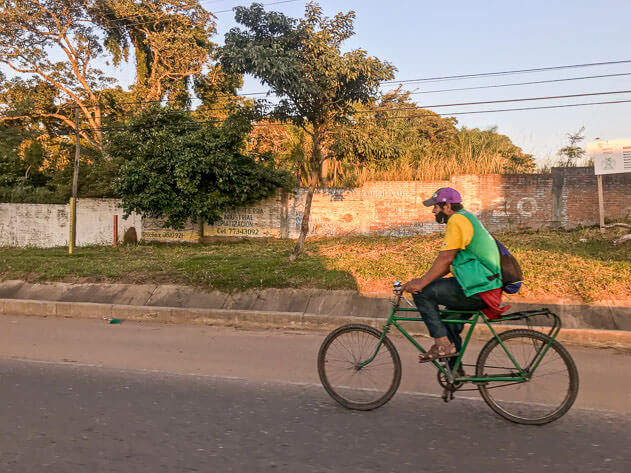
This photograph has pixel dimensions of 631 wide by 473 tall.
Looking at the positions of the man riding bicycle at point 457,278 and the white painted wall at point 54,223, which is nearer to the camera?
the man riding bicycle at point 457,278

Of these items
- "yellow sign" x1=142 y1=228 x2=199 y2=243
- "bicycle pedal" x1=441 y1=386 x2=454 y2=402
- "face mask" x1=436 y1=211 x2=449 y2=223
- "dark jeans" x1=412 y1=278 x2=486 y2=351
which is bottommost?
"bicycle pedal" x1=441 y1=386 x2=454 y2=402

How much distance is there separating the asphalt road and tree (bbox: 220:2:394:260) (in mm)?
6793

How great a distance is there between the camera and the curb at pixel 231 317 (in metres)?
6.96

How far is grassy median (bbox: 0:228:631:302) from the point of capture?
8.61 metres

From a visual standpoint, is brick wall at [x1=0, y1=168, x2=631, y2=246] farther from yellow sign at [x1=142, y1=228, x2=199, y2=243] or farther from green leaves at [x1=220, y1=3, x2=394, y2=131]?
green leaves at [x1=220, y1=3, x2=394, y2=131]

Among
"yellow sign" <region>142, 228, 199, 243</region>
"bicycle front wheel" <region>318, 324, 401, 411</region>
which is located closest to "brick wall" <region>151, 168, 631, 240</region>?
"yellow sign" <region>142, 228, 199, 243</region>

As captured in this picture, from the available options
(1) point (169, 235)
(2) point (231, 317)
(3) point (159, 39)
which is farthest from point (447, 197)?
(3) point (159, 39)

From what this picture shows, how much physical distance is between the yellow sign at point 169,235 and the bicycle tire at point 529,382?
16.9 metres

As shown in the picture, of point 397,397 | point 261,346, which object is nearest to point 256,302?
point 261,346

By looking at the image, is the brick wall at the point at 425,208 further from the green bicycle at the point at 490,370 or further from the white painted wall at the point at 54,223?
the green bicycle at the point at 490,370

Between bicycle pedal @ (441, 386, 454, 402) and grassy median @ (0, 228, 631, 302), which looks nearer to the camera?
bicycle pedal @ (441, 386, 454, 402)

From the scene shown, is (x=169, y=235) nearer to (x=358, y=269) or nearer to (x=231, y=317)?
(x=358, y=269)

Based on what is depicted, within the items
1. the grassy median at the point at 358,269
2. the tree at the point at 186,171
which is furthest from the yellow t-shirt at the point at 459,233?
the tree at the point at 186,171

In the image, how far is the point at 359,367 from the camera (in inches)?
177
